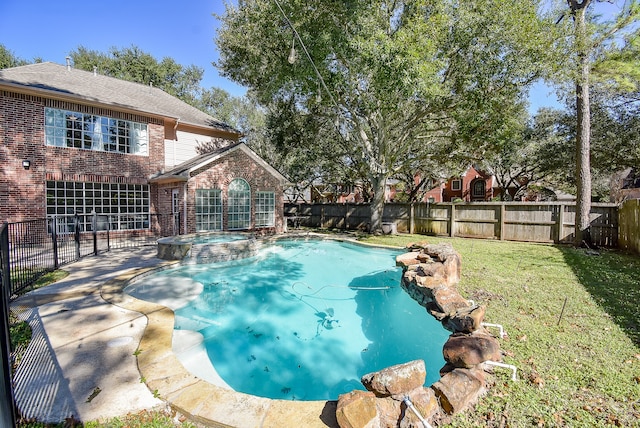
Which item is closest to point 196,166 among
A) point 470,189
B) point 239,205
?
point 239,205

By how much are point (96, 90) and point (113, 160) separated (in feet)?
11.3

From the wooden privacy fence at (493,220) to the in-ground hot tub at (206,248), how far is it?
29.6 ft

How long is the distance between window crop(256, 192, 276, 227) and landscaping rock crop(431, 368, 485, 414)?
13.8 meters

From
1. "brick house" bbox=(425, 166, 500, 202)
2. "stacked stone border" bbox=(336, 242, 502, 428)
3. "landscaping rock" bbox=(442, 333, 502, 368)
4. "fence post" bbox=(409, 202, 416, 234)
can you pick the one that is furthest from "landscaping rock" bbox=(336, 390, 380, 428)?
"brick house" bbox=(425, 166, 500, 202)

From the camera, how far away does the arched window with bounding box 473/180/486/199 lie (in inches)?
1375

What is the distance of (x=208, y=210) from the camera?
13.8 m

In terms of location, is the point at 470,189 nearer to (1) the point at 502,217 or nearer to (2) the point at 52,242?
(1) the point at 502,217

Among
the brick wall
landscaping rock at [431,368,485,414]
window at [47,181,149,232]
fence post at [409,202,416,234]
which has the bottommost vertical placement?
landscaping rock at [431,368,485,414]

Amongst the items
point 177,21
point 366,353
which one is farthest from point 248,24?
point 366,353

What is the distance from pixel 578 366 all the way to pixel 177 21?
15.6 metres

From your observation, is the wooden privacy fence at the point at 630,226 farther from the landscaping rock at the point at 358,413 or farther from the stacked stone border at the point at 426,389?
the landscaping rock at the point at 358,413

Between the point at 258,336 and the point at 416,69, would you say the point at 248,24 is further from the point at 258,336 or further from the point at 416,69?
the point at 258,336

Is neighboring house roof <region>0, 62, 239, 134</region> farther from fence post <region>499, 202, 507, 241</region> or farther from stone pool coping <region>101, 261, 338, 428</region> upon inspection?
fence post <region>499, 202, 507, 241</region>

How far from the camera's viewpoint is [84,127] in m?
12.8
